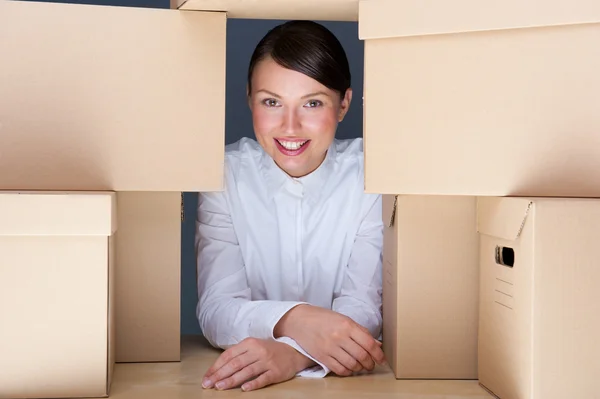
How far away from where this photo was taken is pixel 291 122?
162 centimetres

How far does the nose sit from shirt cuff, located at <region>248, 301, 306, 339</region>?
35 centimetres

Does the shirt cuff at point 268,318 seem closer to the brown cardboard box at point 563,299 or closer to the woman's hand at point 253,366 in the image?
the woman's hand at point 253,366

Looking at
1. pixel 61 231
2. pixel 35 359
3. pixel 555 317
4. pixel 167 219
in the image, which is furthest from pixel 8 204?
pixel 555 317

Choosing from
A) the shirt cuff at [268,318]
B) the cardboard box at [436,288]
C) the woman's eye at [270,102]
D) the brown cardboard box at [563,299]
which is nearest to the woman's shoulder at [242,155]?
the woman's eye at [270,102]

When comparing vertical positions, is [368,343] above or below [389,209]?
below

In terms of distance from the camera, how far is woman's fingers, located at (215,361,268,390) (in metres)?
1.24

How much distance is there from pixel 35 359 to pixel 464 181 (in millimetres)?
645

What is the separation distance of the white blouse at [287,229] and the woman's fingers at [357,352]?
10.6 inches

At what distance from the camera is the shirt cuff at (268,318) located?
141 cm

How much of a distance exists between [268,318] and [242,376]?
0.59 ft

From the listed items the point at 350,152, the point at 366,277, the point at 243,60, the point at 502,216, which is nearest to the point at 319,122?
the point at 350,152

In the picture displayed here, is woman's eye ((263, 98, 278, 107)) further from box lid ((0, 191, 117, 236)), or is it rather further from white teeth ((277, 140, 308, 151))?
box lid ((0, 191, 117, 236))

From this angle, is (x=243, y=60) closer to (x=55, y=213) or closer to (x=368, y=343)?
(x=368, y=343)

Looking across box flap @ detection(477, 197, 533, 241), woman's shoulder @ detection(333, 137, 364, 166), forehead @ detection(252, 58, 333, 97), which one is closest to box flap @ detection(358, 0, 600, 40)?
box flap @ detection(477, 197, 533, 241)
